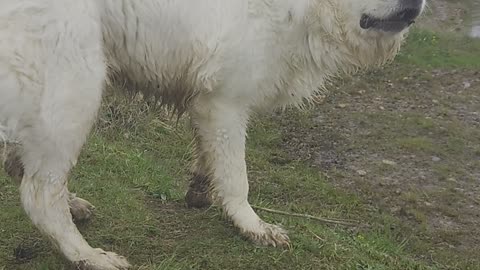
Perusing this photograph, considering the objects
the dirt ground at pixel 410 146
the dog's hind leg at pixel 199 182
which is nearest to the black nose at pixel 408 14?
the dog's hind leg at pixel 199 182

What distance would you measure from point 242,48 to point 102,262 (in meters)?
1.39

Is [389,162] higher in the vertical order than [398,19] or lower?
Answer: lower

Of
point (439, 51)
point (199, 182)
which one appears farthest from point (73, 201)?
point (439, 51)

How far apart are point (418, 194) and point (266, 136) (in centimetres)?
188

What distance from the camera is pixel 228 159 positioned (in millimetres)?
4301

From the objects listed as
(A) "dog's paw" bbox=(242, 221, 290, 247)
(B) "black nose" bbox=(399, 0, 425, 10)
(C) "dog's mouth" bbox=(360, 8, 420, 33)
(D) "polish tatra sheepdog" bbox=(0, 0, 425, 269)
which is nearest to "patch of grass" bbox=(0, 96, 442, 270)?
(A) "dog's paw" bbox=(242, 221, 290, 247)

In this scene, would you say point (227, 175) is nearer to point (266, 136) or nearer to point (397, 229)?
point (397, 229)

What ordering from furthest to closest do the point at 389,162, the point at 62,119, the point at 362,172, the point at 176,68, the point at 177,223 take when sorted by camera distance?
the point at 389,162 → the point at 362,172 → the point at 177,223 → the point at 176,68 → the point at 62,119

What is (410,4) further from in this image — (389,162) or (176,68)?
(389,162)

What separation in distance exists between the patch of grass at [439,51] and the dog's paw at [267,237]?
6903 mm

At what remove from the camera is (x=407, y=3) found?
3973mm

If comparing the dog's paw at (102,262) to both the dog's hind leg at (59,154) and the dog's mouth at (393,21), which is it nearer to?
the dog's hind leg at (59,154)

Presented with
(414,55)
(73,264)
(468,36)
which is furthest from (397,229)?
(468,36)

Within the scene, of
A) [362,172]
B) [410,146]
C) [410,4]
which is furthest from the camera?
[410,146]
